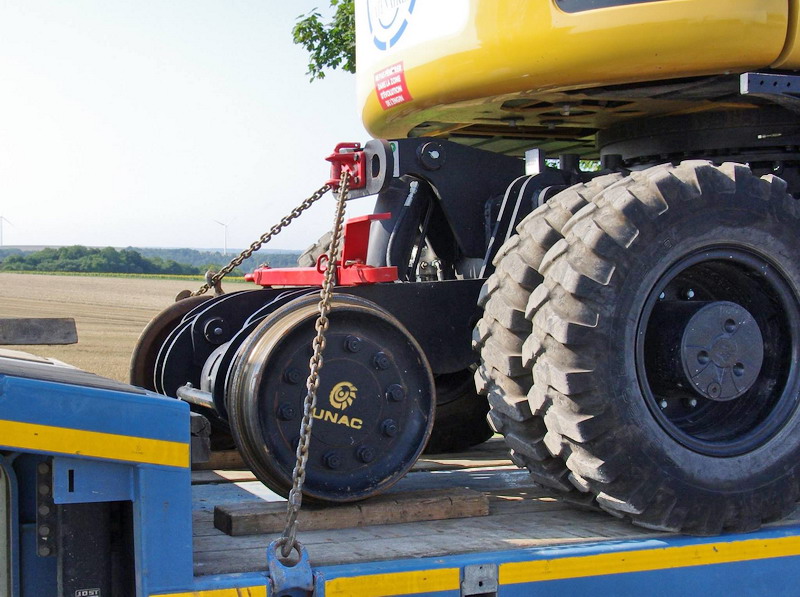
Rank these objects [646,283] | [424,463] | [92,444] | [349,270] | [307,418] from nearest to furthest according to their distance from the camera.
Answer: [92,444], [307,418], [646,283], [349,270], [424,463]

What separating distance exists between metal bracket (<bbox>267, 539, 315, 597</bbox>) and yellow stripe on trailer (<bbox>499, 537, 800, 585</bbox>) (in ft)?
1.97

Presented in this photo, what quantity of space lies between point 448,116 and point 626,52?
113cm

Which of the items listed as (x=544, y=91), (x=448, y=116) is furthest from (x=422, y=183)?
(x=544, y=91)

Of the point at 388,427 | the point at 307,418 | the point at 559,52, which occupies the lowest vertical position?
the point at 388,427

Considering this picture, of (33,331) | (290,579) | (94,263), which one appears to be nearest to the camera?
(290,579)

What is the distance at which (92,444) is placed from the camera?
256 cm

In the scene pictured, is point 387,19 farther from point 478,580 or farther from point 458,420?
point 478,580

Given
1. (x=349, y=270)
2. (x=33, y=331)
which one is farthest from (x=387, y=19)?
(x=33, y=331)

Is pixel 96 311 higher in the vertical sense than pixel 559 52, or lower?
lower

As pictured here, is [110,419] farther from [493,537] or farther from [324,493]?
[493,537]

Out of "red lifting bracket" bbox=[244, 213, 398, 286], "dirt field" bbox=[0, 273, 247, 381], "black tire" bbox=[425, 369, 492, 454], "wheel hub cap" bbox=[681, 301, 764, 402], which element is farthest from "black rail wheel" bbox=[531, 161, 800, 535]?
"dirt field" bbox=[0, 273, 247, 381]

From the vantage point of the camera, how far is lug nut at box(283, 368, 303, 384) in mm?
3492

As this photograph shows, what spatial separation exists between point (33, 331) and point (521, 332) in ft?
5.52

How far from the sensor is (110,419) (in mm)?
2584
